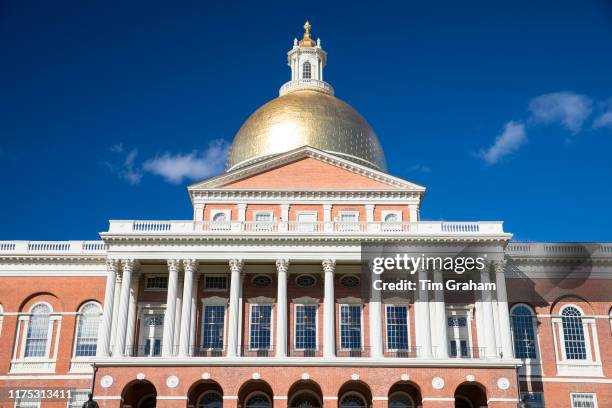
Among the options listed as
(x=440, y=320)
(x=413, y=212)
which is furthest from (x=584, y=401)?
(x=413, y=212)

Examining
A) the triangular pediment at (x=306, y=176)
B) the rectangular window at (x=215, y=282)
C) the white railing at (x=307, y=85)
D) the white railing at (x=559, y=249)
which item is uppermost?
the white railing at (x=307, y=85)

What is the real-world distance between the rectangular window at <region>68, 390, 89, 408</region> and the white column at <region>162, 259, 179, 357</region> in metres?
6.57

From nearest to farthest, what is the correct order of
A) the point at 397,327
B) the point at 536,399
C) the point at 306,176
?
1. the point at 536,399
2. the point at 397,327
3. the point at 306,176

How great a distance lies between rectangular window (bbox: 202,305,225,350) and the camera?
4331cm

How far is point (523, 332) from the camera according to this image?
4534cm

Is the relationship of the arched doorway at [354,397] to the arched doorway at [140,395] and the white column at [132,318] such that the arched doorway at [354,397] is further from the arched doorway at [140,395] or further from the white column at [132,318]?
the white column at [132,318]

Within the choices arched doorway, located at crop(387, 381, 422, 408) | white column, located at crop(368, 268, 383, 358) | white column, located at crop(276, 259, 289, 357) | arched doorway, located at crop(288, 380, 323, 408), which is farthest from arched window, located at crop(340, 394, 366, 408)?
white column, located at crop(276, 259, 289, 357)

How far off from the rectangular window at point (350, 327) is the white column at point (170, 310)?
970cm

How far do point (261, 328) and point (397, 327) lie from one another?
7932 mm

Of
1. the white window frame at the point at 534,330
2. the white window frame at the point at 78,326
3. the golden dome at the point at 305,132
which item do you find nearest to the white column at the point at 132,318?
the white window frame at the point at 78,326

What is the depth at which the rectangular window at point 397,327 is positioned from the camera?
141 feet

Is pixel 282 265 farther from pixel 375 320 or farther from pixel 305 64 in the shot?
pixel 305 64

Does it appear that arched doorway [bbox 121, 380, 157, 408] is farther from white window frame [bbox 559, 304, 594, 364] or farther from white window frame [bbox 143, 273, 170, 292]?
white window frame [bbox 559, 304, 594, 364]

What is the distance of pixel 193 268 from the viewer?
43031 millimetres
